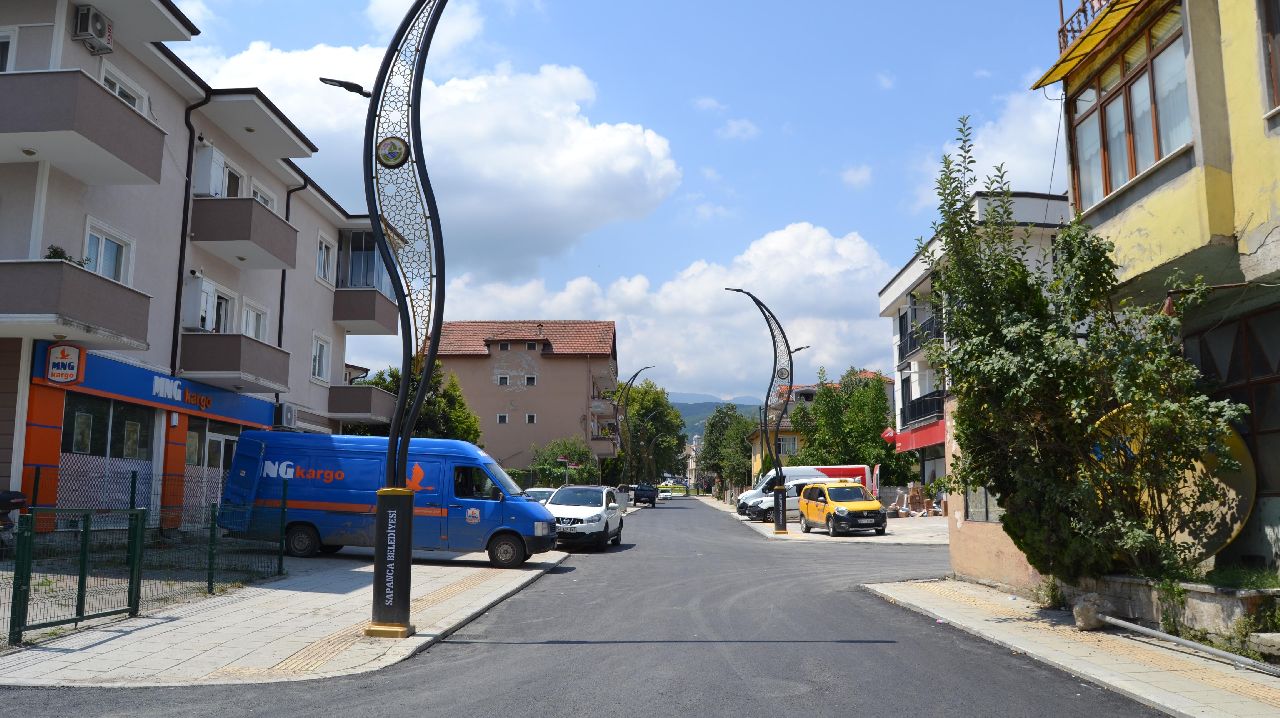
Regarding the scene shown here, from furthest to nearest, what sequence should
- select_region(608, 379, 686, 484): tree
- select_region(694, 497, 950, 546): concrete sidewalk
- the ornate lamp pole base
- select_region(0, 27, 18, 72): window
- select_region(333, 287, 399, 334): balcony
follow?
select_region(608, 379, 686, 484): tree → select_region(333, 287, 399, 334): balcony → select_region(694, 497, 950, 546): concrete sidewalk → select_region(0, 27, 18, 72): window → the ornate lamp pole base

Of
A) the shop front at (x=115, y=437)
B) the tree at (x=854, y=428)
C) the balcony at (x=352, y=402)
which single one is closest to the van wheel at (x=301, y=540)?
the shop front at (x=115, y=437)

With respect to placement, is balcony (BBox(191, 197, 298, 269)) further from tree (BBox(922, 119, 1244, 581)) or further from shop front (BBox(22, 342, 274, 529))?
tree (BBox(922, 119, 1244, 581))

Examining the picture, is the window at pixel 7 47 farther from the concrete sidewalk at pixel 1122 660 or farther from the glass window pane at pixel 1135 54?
the glass window pane at pixel 1135 54

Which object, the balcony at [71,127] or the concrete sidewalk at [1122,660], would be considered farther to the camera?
the balcony at [71,127]

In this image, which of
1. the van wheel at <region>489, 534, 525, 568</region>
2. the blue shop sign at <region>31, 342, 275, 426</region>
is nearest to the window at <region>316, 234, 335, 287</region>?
the blue shop sign at <region>31, 342, 275, 426</region>

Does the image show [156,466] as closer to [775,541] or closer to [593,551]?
[593,551]

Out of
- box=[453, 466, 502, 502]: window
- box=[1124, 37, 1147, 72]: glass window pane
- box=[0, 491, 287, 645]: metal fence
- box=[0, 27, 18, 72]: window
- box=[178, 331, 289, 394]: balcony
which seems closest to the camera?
box=[0, 491, 287, 645]: metal fence

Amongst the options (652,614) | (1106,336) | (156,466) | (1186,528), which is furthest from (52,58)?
(1186,528)

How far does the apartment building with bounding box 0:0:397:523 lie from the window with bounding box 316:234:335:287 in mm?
1671

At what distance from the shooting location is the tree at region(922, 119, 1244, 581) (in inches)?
397

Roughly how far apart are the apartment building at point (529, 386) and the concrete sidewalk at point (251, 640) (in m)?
53.9

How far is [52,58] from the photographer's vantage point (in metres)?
16.0

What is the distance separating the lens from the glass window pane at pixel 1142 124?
11.2 metres

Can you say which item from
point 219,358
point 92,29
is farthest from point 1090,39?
point 219,358
